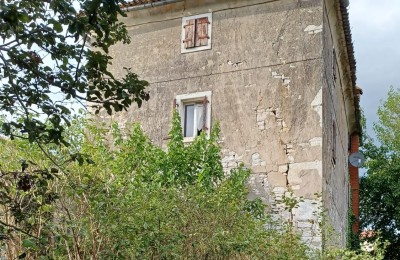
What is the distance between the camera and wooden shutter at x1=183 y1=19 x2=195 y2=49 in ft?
41.7

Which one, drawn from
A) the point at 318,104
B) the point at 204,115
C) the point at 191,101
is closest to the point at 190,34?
the point at 191,101

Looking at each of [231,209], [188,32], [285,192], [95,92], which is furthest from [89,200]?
[188,32]

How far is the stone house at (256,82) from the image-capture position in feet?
37.1

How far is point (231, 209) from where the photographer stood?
291 inches

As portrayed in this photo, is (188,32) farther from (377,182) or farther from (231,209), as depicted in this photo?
(377,182)

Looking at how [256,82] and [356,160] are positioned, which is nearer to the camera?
[256,82]

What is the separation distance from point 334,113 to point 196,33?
3811 millimetres

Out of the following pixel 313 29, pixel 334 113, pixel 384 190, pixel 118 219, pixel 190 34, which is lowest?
pixel 118 219

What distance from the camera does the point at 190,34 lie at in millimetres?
12758

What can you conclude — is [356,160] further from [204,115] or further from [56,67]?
[56,67]

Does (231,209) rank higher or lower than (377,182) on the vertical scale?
lower

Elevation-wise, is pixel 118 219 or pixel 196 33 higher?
pixel 196 33

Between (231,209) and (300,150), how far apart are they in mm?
4243

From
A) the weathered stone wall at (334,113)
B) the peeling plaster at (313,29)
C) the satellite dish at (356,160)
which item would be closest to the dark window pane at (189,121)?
the weathered stone wall at (334,113)
